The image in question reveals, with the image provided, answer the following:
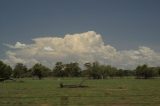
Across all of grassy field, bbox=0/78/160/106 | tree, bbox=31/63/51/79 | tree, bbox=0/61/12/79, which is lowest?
grassy field, bbox=0/78/160/106

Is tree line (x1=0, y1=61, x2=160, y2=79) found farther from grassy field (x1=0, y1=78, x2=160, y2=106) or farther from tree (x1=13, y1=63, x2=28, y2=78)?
grassy field (x1=0, y1=78, x2=160, y2=106)

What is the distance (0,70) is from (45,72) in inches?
2033

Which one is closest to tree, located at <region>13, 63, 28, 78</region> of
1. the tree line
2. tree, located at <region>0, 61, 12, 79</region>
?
the tree line

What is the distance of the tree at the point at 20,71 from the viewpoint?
155250 millimetres

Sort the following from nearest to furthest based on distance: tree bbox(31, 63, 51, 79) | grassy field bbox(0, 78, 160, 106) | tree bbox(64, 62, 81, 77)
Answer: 1. grassy field bbox(0, 78, 160, 106)
2. tree bbox(31, 63, 51, 79)
3. tree bbox(64, 62, 81, 77)

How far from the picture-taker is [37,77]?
15875cm

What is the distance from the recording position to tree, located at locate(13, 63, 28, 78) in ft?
509

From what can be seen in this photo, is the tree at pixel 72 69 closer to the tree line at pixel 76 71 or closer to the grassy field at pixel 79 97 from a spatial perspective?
the tree line at pixel 76 71

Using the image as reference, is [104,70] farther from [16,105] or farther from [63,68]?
[16,105]

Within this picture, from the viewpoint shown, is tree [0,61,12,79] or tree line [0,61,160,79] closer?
tree [0,61,12,79]

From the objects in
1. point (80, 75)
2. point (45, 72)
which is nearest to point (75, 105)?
point (45, 72)

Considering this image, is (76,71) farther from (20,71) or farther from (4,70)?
(4,70)

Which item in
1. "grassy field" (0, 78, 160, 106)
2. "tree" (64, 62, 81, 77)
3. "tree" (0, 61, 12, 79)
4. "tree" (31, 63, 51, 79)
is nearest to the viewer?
"grassy field" (0, 78, 160, 106)

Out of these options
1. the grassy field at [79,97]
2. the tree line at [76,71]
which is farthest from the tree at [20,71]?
the grassy field at [79,97]
